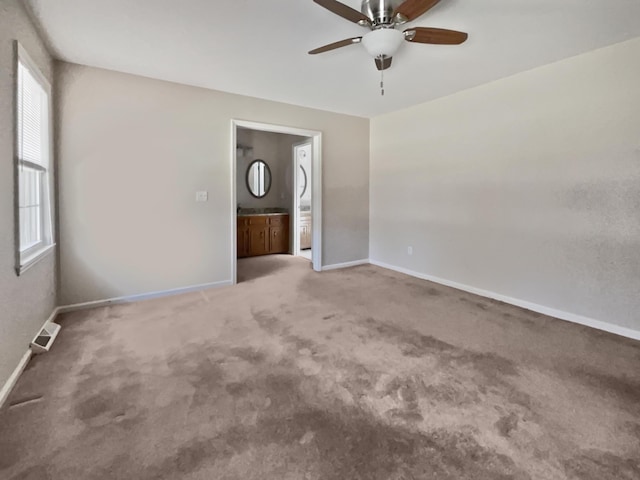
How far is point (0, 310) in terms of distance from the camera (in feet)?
5.94

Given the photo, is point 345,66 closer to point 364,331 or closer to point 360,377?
point 364,331

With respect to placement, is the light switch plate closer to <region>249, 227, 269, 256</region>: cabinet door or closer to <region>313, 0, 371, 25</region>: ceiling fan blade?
<region>249, 227, 269, 256</region>: cabinet door

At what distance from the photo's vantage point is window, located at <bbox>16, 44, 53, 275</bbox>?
2164 millimetres

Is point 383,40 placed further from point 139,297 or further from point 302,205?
point 302,205

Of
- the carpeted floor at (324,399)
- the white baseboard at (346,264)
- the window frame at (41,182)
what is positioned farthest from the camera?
the white baseboard at (346,264)

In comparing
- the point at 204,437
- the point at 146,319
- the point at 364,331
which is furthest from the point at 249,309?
the point at 204,437

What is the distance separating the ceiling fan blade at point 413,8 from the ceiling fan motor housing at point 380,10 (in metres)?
0.10

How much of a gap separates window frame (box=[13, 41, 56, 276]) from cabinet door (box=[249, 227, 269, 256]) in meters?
3.37

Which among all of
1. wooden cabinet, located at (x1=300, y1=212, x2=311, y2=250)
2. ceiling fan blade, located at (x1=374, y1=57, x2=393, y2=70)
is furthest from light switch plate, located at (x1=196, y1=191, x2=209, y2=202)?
wooden cabinet, located at (x1=300, y1=212, x2=311, y2=250)

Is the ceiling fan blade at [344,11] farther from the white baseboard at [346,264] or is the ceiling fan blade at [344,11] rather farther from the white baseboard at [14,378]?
the white baseboard at [346,264]

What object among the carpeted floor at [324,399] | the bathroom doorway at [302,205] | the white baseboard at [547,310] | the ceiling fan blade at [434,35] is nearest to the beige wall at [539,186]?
the white baseboard at [547,310]

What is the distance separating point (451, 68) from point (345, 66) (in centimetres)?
107

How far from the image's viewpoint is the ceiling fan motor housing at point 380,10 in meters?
2.02

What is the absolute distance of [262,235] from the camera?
20.6 ft
